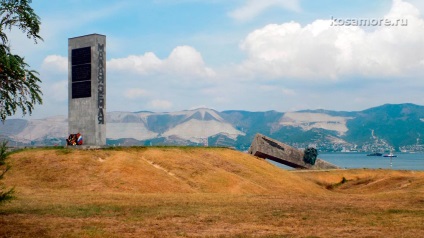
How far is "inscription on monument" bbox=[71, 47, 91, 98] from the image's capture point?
5216 centimetres

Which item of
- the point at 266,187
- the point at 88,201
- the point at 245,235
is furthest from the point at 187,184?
the point at 245,235

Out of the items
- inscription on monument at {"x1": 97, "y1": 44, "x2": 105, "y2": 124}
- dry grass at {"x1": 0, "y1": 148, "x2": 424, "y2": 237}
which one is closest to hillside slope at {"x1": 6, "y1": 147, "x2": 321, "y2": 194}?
dry grass at {"x1": 0, "y1": 148, "x2": 424, "y2": 237}

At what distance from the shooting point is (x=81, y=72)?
52.9 metres

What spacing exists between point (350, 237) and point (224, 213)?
8.70m

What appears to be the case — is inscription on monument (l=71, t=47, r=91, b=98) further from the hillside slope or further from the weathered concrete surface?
the weathered concrete surface

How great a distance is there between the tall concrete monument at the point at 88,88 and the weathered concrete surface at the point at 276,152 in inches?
1057

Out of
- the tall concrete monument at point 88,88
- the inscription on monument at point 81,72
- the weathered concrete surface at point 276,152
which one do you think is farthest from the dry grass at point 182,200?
the weathered concrete surface at point 276,152

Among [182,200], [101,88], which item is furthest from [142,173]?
[101,88]

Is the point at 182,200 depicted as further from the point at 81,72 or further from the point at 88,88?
the point at 81,72

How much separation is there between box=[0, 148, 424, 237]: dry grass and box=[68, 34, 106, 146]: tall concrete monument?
431 centimetres

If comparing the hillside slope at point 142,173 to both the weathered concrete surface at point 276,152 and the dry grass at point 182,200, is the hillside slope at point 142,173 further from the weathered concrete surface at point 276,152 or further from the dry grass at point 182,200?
the weathered concrete surface at point 276,152

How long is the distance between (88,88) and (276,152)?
31.7 m

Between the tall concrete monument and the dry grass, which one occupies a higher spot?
the tall concrete monument

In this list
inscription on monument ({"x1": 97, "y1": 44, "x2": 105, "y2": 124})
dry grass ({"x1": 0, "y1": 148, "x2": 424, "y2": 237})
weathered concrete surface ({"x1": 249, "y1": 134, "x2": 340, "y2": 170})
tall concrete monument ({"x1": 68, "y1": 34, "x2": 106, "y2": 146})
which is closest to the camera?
dry grass ({"x1": 0, "y1": 148, "x2": 424, "y2": 237})
